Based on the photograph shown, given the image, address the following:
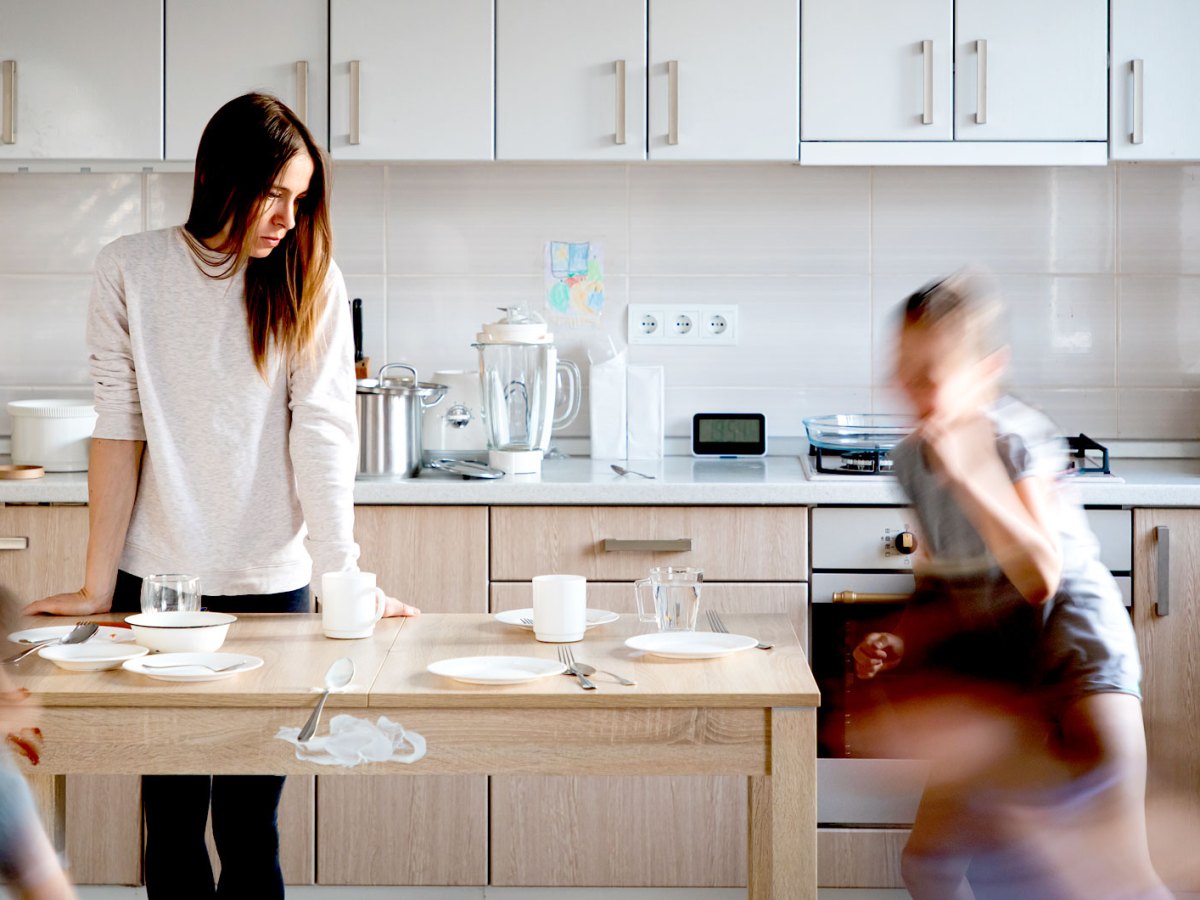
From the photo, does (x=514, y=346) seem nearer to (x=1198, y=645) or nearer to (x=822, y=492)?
(x=822, y=492)

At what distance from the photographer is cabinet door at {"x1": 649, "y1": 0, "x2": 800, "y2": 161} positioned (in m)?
2.89

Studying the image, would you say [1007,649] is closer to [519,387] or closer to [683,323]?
[519,387]

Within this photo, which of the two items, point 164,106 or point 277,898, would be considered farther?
point 164,106

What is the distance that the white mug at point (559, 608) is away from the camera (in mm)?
1660

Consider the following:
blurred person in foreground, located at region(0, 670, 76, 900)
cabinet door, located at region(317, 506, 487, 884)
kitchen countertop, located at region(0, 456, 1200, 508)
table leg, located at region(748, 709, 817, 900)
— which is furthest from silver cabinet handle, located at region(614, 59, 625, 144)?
blurred person in foreground, located at region(0, 670, 76, 900)

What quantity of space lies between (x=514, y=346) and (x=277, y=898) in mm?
1443

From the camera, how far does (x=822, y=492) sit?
8.75 ft

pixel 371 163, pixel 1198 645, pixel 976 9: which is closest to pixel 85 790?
pixel 371 163

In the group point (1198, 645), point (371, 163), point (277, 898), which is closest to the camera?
point (277, 898)

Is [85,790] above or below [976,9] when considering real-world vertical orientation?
A: below

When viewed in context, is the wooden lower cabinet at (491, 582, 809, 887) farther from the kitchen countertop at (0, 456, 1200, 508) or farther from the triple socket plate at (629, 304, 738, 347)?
the triple socket plate at (629, 304, 738, 347)

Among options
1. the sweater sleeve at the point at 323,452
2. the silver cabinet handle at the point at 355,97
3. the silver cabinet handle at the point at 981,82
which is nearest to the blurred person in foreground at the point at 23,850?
the sweater sleeve at the point at 323,452

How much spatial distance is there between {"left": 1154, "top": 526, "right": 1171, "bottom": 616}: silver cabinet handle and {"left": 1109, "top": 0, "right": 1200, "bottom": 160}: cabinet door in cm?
84

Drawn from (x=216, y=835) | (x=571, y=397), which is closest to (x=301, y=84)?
(x=571, y=397)
